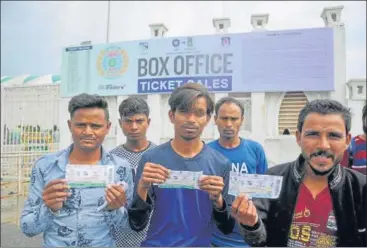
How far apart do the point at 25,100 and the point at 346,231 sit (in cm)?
1087

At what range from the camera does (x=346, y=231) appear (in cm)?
153

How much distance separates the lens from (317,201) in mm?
1611

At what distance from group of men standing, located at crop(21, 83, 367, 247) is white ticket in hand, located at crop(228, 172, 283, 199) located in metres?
0.07

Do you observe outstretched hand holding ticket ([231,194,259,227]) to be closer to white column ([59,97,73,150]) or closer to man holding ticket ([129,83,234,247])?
man holding ticket ([129,83,234,247])

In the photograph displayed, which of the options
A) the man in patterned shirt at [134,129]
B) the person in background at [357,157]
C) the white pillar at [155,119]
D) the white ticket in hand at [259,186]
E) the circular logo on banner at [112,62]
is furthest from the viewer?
the circular logo on banner at [112,62]

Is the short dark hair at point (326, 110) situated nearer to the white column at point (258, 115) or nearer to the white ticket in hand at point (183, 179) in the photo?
the white ticket in hand at point (183, 179)

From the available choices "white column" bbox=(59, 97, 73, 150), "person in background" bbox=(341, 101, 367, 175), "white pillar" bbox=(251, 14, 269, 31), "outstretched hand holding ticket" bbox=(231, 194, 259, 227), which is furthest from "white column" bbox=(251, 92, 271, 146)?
"outstretched hand holding ticket" bbox=(231, 194, 259, 227)

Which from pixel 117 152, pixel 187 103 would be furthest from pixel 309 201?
pixel 117 152

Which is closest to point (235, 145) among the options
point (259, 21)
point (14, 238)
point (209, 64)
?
point (14, 238)

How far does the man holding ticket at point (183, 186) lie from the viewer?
1728mm

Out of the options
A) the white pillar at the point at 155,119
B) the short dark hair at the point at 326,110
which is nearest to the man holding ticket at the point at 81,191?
the short dark hair at the point at 326,110

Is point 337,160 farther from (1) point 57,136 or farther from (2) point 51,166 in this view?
(1) point 57,136

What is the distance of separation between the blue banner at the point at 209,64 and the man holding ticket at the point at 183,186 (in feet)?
29.6

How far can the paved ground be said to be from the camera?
17.4 feet
